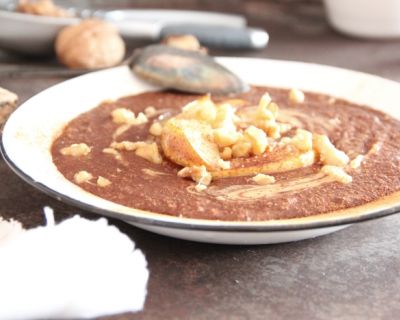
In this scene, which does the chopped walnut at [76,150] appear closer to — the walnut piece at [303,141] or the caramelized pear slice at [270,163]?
the caramelized pear slice at [270,163]

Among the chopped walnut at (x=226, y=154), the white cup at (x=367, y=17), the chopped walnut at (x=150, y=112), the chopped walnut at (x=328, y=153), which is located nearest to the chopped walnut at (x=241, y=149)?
the chopped walnut at (x=226, y=154)

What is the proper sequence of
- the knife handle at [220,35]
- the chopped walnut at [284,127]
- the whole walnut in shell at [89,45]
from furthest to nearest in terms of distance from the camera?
the knife handle at [220,35], the whole walnut in shell at [89,45], the chopped walnut at [284,127]

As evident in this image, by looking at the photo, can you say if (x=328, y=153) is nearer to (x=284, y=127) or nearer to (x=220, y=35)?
(x=284, y=127)

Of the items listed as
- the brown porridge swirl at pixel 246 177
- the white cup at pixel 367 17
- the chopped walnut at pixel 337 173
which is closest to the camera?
the brown porridge swirl at pixel 246 177

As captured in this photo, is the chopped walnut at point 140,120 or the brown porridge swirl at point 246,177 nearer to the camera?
the brown porridge swirl at point 246,177

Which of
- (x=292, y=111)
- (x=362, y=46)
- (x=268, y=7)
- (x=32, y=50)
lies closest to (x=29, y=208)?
(x=292, y=111)

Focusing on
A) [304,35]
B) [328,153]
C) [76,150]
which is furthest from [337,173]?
[304,35]

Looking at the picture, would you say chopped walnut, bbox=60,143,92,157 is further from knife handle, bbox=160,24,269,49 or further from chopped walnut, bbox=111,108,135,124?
knife handle, bbox=160,24,269,49
